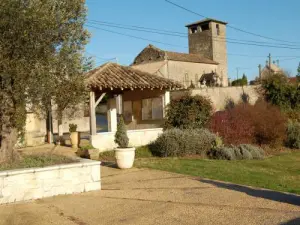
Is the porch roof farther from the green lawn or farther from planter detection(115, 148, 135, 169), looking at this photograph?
planter detection(115, 148, 135, 169)

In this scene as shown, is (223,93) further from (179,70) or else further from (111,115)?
(179,70)

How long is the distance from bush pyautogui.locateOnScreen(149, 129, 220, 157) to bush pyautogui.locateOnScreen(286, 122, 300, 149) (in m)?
4.99

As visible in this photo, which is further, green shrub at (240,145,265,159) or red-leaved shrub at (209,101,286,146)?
red-leaved shrub at (209,101,286,146)

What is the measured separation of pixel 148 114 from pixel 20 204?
38.9 ft

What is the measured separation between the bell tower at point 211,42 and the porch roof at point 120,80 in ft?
110

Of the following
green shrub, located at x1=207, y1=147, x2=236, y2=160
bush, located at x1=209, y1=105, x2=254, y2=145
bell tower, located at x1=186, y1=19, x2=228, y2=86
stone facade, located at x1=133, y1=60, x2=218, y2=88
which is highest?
bell tower, located at x1=186, y1=19, x2=228, y2=86

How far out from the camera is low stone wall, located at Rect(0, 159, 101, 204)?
7.05m

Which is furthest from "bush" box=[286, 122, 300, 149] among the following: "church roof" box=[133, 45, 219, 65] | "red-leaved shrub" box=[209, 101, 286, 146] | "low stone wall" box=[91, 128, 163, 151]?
"church roof" box=[133, 45, 219, 65]

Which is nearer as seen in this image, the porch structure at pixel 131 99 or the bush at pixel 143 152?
the bush at pixel 143 152

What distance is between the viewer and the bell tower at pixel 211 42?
4994 cm

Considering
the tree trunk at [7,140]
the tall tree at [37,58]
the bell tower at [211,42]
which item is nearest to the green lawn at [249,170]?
the tall tree at [37,58]

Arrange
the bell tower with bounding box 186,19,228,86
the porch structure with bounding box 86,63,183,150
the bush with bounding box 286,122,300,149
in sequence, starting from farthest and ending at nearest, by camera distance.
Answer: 1. the bell tower with bounding box 186,19,228,86
2. the bush with bounding box 286,122,300,149
3. the porch structure with bounding box 86,63,183,150

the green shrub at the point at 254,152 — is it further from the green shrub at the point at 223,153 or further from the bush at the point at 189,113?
the bush at the point at 189,113

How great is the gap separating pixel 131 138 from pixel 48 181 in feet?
27.2
